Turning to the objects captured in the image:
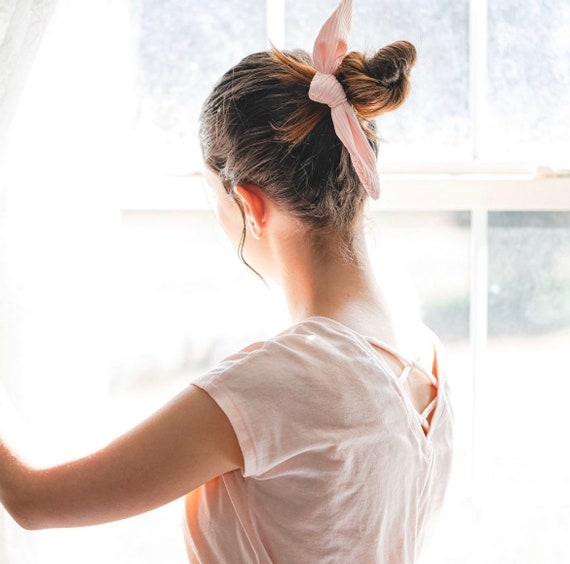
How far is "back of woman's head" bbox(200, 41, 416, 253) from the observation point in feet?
2.90

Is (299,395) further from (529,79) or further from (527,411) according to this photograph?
(529,79)

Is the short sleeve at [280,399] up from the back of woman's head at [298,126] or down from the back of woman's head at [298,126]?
down

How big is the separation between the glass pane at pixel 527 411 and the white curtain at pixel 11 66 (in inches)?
33.3

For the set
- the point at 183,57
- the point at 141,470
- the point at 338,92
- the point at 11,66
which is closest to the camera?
the point at 141,470

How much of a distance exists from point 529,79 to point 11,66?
93cm

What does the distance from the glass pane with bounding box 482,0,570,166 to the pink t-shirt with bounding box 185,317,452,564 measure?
2.42 ft

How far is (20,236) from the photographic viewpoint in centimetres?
106

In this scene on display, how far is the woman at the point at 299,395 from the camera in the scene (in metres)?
0.75

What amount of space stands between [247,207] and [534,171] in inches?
27.4

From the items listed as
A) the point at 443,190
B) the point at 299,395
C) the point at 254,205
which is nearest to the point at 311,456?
the point at 299,395

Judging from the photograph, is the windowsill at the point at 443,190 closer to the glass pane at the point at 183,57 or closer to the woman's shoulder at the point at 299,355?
the glass pane at the point at 183,57

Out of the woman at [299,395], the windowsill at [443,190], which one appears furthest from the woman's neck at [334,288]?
the windowsill at [443,190]

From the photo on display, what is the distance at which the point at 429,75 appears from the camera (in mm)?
1414

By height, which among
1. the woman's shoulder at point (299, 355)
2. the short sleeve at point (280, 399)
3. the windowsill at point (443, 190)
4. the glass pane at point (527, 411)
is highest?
the windowsill at point (443, 190)
